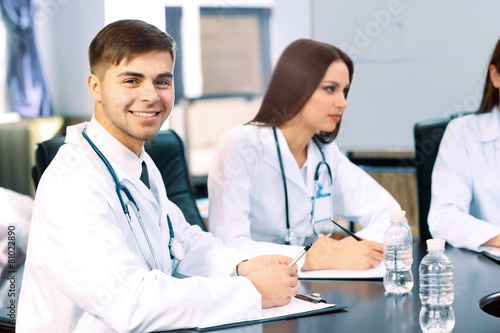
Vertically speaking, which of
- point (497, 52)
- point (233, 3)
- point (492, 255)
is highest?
point (233, 3)

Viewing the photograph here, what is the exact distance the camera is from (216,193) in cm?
199

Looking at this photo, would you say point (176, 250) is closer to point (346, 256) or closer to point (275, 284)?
point (275, 284)

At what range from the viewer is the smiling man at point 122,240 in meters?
1.14

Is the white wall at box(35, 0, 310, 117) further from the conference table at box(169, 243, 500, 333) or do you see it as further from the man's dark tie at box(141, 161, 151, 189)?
the conference table at box(169, 243, 500, 333)

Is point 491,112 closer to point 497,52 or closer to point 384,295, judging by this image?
point 497,52

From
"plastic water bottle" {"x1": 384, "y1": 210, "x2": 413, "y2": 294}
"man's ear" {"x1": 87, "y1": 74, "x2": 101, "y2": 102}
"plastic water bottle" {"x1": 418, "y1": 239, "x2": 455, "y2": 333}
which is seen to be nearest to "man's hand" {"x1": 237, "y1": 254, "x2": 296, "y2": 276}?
"plastic water bottle" {"x1": 384, "y1": 210, "x2": 413, "y2": 294}

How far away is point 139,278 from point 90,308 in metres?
0.11

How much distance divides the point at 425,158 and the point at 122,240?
142 centimetres

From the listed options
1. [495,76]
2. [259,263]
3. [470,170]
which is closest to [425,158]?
[470,170]

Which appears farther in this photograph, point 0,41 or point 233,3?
point 233,3

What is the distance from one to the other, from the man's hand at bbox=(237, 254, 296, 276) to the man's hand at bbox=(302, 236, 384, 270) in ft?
0.38

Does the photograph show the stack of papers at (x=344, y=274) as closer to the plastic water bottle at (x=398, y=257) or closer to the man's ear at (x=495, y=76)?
the plastic water bottle at (x=398, y=257)

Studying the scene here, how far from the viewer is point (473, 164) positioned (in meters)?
2.21

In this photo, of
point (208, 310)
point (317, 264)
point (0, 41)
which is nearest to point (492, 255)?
point (317, 264)
